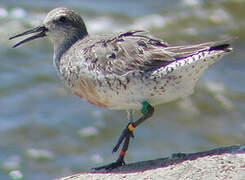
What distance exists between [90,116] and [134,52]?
5.15 metres

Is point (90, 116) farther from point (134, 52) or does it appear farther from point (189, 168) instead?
point (189, 168)

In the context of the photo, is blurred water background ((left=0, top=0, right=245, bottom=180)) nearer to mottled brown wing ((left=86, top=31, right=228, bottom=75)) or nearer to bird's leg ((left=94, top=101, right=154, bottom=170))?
bird's leg ((left=94, top=101, right=154, bottom=170))

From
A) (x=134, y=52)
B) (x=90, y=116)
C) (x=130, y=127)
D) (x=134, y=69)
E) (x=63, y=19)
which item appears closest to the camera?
(x=134, y=69)

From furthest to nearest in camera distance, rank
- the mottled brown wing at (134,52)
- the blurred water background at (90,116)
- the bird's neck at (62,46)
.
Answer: the blurred water background at (90,116), the bird's neck at (62,46), the mottled brown wing at (134,52)

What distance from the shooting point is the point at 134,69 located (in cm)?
711

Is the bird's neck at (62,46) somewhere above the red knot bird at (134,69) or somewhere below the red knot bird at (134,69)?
above

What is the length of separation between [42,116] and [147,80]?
5630mm

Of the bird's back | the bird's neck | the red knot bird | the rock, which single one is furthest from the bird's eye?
the rock

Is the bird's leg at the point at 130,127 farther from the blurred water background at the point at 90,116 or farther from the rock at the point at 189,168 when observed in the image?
the blurred water background at the point at 90,116

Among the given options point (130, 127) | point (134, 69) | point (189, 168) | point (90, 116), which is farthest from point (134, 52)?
point (90, 116)

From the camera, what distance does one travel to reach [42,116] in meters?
12.2

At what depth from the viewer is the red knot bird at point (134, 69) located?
686cm

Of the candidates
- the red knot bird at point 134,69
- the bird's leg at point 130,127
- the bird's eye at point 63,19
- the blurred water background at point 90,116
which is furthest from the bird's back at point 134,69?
the blurred water background at point 90,116

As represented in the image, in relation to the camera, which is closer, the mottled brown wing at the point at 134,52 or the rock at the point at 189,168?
the rock at the point at 189,168
